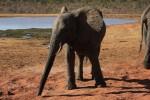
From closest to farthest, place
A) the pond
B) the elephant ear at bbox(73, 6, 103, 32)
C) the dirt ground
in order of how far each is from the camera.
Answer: the dirt ground → the elephant ear at bbox(73, 6, 103, 32) → the pond

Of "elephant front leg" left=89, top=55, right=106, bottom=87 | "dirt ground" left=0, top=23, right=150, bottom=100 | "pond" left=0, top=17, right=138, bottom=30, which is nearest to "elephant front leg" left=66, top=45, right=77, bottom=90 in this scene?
"dirt ground" left=0, top=23, right=150, bottom=100

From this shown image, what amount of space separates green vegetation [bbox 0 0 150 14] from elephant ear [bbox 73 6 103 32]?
52.8 metres

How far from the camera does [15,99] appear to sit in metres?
10.2

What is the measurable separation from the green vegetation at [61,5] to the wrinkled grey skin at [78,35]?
5290 centimetres

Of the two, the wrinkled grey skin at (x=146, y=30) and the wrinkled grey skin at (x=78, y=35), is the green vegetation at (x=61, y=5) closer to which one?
the wrinkled grey skin at (x=78, y=35)

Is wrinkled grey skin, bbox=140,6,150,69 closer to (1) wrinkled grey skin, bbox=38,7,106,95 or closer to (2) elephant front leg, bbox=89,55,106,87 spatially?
(1) wrinkled grey skin, bbox=38,7,106,95

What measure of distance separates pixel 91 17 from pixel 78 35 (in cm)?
65

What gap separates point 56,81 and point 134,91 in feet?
8.82

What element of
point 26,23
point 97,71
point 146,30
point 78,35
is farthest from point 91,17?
point 26,23

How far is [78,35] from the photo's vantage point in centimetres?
1023

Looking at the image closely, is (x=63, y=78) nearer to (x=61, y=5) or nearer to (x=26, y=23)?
(x=26, y=23)

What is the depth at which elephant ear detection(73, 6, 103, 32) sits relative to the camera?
10383mm

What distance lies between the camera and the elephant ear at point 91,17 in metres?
10.4

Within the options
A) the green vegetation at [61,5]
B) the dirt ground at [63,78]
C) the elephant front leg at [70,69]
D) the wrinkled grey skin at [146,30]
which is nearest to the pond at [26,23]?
the green vegetation at [61,5]
